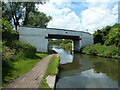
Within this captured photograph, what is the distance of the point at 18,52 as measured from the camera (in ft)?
33.8

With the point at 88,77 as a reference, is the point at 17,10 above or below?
above

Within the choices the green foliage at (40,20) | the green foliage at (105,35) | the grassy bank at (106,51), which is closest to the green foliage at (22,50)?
the grassy bank at (106,51)

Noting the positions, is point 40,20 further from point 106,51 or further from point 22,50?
point 22,50

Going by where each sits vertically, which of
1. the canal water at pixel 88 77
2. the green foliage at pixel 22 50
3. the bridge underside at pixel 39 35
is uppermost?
the bridge underside at pixel 39 35

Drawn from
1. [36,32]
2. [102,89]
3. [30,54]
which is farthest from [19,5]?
[102,89]

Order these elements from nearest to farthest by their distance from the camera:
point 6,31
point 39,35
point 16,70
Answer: point 16,70, point 6,31, point 39,35

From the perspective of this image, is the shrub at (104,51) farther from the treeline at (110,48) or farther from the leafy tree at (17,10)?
the leafy tree at (17,10)

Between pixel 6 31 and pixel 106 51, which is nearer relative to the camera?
pixel 6 31

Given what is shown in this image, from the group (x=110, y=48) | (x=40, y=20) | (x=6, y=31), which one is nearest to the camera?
(x=6, y=31)

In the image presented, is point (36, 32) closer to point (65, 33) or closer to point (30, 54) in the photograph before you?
point (65, 33)

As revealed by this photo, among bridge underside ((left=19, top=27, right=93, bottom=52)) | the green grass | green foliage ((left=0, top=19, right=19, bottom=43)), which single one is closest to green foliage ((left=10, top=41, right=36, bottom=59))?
green foliage ((left=0, top=19, right=19, bottom=43))

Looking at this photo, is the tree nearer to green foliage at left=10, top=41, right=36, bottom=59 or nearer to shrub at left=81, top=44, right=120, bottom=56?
green foliage at left=10, top=41, right=36, bottom=59


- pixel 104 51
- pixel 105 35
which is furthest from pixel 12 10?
pixel 105 35

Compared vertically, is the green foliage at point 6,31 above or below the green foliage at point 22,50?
above
